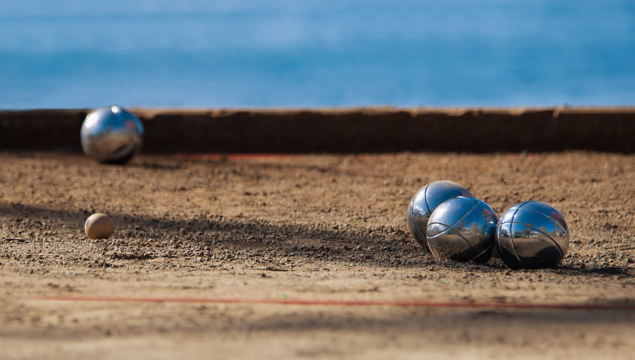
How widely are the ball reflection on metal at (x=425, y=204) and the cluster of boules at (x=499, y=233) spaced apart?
6 cm

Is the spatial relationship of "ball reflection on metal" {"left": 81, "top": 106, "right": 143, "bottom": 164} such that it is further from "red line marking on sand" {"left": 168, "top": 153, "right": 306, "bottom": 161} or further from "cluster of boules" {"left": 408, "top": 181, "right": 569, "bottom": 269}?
"cluster of boules" {"left": 408, "top": 181, "right": 569, "bottom": 269}

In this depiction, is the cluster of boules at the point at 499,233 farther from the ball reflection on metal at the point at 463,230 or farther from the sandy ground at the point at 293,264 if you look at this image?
the sandy ground at the point at 293,264

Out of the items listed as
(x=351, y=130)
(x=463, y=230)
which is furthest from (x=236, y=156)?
(x=463, y=230)

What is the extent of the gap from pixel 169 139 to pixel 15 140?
3.04m

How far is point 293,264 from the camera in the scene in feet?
16.4

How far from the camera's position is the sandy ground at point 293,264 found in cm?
310

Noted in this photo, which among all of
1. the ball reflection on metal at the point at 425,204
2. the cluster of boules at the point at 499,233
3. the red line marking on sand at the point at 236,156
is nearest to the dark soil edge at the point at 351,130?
the red line marking on sand at the point at 236,156

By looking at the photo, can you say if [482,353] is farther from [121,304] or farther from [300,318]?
[121,304]

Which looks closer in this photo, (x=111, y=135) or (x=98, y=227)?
(x=98, y=227)

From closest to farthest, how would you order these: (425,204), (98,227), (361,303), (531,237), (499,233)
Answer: (361,303)
(531,237)
(499,233)
(425,204)
(98,227)

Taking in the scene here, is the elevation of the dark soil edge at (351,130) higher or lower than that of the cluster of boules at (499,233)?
higher

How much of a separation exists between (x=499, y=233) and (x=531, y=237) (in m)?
0.23

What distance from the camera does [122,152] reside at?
9.69m

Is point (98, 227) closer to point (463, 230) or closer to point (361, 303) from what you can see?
point (361, 303)
